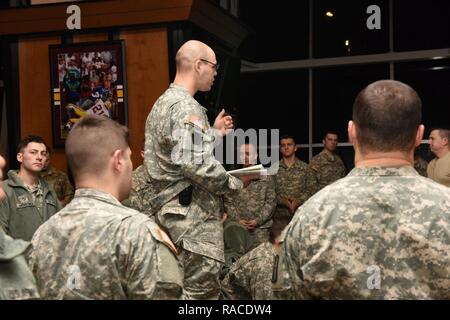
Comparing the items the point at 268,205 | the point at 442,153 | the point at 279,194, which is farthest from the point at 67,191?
the point at 442,153

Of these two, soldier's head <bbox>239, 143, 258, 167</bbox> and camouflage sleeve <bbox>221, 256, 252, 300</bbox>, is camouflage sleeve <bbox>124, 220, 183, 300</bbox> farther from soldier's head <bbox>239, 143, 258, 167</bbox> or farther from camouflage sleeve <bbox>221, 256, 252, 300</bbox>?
soldier's head <bbox>239, 143, 258, 167</bbox>

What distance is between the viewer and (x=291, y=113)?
29.9ft

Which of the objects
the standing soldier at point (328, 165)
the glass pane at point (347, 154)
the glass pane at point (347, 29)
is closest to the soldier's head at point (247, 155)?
the standing soldier at point (328, 165)

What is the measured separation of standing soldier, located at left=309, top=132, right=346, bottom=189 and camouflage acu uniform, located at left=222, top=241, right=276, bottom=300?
12.4ft

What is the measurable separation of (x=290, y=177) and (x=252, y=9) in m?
3.00

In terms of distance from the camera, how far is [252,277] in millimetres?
3650

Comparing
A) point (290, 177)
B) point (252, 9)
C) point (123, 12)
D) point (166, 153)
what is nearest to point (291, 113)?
point (252, 9)

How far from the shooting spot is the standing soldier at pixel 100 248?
1.88 m

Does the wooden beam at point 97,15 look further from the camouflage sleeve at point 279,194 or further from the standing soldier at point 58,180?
the camouflage sleeve at point 279,194

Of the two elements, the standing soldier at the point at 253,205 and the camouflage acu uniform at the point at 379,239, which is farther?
the standing soldier at the point at 253,205

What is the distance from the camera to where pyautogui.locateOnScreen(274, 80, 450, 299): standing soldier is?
1.88 metres

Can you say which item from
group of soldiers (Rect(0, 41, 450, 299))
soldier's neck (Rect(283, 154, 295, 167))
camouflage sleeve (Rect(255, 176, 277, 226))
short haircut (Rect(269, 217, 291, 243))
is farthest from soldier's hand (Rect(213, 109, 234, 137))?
soldier's neck (Rect(283, 154, 295, 167))

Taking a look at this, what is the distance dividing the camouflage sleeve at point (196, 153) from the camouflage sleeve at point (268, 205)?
2.75m

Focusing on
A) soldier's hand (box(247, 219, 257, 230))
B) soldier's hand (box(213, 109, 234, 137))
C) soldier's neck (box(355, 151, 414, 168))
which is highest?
soldier's hand (box(213, 109, 234, 137))
